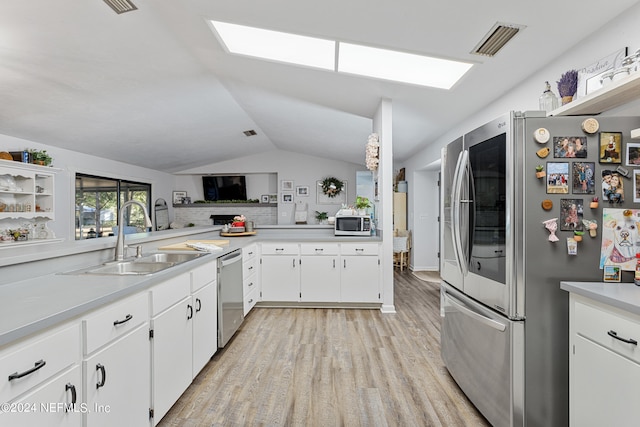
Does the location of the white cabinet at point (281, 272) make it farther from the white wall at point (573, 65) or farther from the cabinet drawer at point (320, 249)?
the white wall at point (573, 65)

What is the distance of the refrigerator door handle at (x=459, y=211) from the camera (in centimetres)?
187

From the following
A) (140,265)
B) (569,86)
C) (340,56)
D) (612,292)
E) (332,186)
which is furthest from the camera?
(332,186)

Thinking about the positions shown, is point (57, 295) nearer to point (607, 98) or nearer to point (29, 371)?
point (29, 371)

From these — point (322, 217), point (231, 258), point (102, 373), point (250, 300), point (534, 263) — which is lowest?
point (250, 300)

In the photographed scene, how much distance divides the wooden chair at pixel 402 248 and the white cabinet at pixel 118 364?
Answer: 5020mm

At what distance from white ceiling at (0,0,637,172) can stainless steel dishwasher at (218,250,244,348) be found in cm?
197

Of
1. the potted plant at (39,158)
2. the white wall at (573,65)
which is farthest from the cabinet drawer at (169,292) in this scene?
the potted plant at (39,158)

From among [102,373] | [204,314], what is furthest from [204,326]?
[102,373]

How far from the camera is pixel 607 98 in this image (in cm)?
150

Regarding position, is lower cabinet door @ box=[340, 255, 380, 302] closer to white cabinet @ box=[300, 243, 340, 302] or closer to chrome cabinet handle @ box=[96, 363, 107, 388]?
white cabinet @ box=[300, 243, 340, 302]

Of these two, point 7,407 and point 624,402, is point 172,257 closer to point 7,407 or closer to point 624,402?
point 7,407

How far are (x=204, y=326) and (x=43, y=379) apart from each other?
4.42 ft

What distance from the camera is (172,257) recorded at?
102 inches

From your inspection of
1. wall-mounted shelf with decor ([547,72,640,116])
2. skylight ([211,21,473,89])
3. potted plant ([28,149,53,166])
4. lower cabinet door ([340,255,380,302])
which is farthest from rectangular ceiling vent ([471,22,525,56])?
potted plant ([28,149,53,166])
